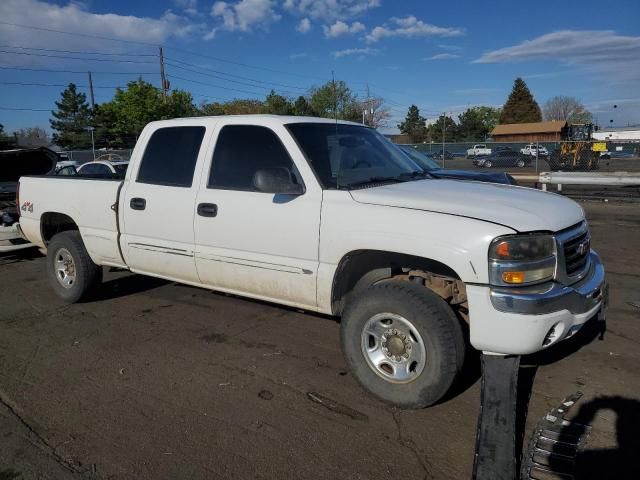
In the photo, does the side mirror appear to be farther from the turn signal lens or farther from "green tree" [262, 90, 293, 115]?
"green tree" [262, 90, 293, 115]

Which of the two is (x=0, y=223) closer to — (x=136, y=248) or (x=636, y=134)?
(x=136, y=248)

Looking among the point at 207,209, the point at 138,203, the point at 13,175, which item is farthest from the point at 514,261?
the point at 13,175

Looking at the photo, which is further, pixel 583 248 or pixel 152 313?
pixel 152 313

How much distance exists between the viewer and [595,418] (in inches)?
133

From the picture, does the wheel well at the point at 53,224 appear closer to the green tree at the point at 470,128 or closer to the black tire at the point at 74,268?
the black tire at the point at 74,268

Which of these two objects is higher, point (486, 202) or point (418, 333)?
point (486, 202)

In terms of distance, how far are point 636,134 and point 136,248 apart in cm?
8799

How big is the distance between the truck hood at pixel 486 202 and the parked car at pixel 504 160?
31.7 meters

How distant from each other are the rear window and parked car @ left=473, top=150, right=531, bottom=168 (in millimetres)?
31500

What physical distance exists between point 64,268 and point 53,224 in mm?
618

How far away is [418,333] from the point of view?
11.1 ft

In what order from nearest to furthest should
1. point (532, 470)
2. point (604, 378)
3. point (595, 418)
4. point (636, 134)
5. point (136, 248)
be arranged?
point (532, 470) → point (595, 418) → point (604, 378) → point (136, 248) → point (636, 134)

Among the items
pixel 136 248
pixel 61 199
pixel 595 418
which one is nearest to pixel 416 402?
pixel 595 418

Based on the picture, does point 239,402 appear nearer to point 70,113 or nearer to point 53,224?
point 53,224
